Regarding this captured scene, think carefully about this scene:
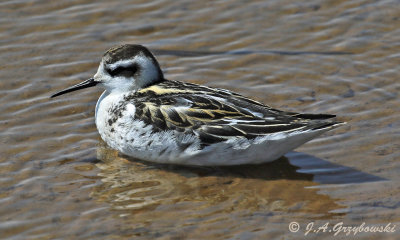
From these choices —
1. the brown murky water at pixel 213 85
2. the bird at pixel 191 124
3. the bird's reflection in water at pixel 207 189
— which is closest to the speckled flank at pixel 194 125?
the bird at pixel 191 124

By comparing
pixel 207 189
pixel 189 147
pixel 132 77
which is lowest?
pixel 207 189

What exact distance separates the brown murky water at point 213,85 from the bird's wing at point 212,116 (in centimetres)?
68

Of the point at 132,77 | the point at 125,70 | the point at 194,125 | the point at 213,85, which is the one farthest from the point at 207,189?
the point at 213,85

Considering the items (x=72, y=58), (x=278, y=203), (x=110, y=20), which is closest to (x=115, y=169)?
(x=278, y=203)

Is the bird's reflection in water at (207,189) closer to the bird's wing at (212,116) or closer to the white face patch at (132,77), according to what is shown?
the bird's wing at (212,116)

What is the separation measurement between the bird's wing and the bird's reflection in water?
62cm

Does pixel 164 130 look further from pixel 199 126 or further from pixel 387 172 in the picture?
pixel 387 172

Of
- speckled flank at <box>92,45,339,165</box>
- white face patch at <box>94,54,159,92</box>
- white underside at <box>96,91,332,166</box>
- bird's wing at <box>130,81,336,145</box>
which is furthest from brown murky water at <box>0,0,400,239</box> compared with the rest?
white face patch at <box>94,54,159,92</box>

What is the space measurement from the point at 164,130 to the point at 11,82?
334 centimetres

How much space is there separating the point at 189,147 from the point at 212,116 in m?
0.52

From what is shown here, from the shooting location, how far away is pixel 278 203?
9516mm

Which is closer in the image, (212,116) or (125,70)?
(212,116)

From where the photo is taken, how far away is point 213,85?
40.5 feet

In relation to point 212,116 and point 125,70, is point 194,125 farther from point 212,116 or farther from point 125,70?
point 125,70
